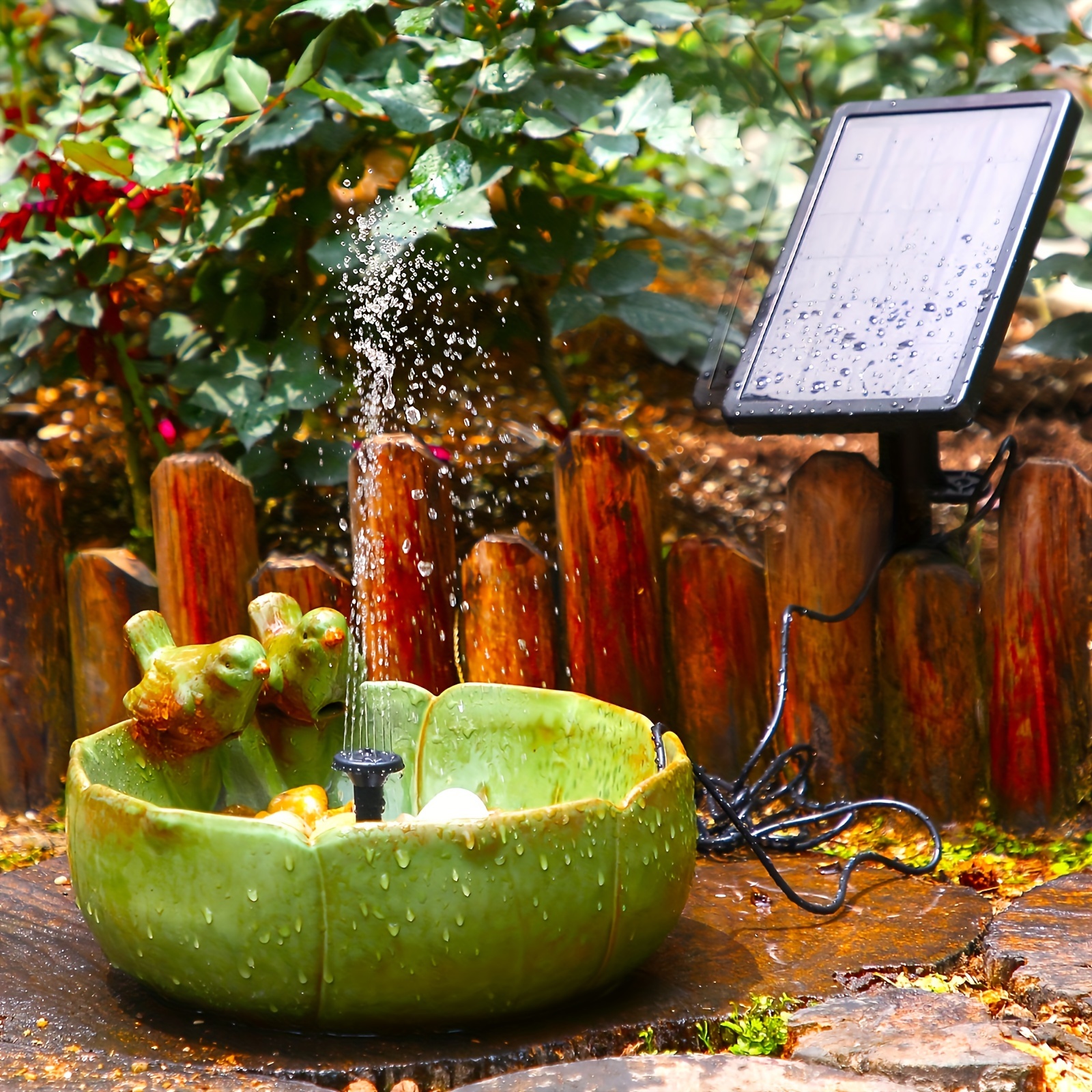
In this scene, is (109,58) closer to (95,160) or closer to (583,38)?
(95,160)

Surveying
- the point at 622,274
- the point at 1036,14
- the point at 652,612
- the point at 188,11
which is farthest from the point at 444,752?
the point at 1036,14

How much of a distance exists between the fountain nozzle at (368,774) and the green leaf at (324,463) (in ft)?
3.90

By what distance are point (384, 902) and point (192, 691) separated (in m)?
0.42

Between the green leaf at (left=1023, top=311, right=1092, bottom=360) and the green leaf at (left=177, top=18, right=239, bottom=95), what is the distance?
1588 millimetres

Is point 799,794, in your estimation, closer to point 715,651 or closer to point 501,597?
point 715,651

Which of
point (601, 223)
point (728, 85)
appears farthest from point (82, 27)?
point (728, 85)

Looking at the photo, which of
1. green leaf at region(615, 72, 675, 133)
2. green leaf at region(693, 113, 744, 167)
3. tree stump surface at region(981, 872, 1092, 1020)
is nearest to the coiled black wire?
tree stump surface at region(981, 872, 1092, 1020)

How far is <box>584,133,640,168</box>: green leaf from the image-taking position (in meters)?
2.30

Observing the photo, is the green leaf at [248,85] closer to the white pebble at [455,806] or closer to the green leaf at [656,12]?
the green leaf at [656,12]

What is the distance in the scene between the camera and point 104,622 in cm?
234

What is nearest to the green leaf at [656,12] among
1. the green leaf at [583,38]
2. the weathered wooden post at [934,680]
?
the green leaf at [583,38]

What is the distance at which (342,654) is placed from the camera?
1790 mm

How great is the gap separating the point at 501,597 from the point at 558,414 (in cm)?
138

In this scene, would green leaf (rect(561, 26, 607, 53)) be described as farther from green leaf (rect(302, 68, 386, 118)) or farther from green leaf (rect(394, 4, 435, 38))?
green leaf (rect(302, 68, 386, 118))
